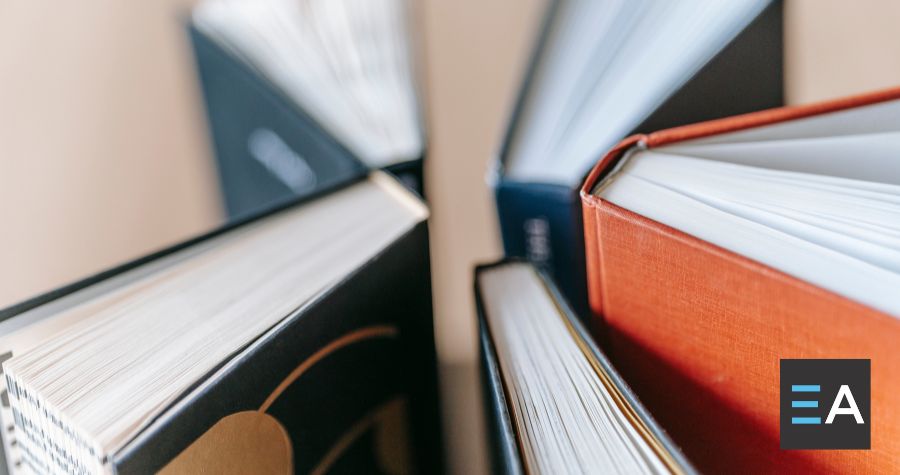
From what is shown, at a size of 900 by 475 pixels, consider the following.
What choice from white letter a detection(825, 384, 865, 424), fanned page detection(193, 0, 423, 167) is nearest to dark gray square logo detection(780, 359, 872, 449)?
white letter a detection(825, 384, 865, 424)

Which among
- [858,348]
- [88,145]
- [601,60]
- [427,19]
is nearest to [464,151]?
[427,19]

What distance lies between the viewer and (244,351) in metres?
0.29

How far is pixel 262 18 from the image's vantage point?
68cm

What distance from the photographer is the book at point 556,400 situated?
258mm

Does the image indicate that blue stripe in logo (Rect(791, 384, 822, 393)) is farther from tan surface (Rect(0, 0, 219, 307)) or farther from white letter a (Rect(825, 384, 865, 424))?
tan surface (Rect(0, 0, 219, 307))

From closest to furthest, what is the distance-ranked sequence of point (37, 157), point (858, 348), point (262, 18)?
point (858, 348) < point (37, 157) < point (262, 18)

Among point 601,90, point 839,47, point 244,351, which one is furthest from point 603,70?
point 244,351

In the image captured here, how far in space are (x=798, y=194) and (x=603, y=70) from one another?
207mm

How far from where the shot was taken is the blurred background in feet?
1.86

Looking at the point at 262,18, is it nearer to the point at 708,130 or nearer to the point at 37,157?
the point at 37,157

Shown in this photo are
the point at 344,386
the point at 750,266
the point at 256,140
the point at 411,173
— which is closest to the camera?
the point at 750,266

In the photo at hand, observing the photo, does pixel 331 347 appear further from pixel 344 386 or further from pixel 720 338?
pixel 720 338

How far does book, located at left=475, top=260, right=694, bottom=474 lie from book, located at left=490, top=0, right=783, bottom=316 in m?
0.07

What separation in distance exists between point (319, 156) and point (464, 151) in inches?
6.6
